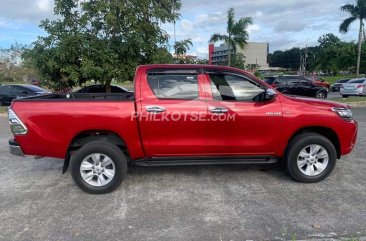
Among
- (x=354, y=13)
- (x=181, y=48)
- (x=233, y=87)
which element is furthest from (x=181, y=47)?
(x=354, y=13)

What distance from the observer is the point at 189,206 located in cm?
463

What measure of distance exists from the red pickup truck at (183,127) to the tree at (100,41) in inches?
198

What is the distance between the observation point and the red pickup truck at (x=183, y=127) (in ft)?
16.6

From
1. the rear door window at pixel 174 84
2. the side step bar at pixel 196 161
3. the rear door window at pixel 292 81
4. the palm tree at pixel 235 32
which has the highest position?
the palm tree at pixel 235 32

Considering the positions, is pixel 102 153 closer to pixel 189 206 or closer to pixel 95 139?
pixel 95 139

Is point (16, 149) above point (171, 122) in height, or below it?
below

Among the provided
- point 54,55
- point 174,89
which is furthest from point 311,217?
point 54,55

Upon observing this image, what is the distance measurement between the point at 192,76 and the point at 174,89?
1.12ft

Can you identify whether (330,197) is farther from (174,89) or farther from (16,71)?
(16,71)

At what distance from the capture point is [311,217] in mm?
4230

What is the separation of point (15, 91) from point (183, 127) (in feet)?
52.8

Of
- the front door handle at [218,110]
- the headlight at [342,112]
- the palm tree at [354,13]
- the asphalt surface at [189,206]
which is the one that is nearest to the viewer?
the asphalt surface at [189,206]

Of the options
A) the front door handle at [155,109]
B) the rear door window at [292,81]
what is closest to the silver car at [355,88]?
the rear door window at [292,81]

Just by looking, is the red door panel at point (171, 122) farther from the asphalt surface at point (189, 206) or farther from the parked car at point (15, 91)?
the parked car at point (15, 91)
